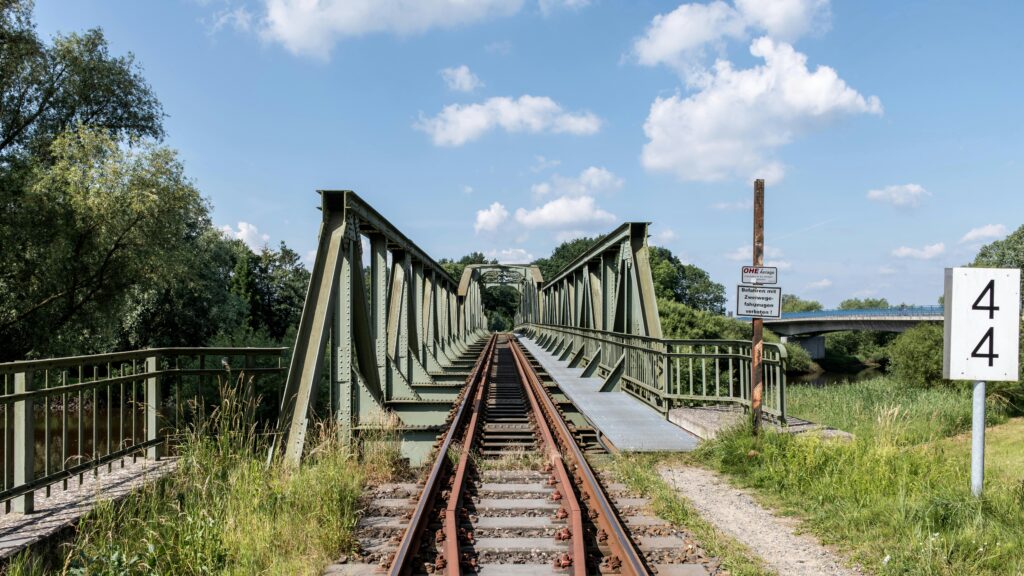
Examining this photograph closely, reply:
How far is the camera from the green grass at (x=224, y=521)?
4102 millimetres

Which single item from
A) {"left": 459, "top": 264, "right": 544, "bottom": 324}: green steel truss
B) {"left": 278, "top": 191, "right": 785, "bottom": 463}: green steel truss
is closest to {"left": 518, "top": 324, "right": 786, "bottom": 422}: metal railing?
{"left": 278, "top": 191, "right": 785, "bottom": 463}: green steel truss

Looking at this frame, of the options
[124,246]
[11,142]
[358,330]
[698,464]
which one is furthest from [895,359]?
[11,142]

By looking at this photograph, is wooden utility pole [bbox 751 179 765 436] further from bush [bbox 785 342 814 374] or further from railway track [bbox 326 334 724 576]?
bush [bbox 785 342 814 374]

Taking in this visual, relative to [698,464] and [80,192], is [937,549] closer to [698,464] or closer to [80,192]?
[698,464]

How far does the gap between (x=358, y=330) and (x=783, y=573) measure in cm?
588

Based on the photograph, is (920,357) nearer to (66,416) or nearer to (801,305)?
(66,416)

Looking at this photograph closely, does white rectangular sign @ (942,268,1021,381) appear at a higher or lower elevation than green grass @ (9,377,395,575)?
higher

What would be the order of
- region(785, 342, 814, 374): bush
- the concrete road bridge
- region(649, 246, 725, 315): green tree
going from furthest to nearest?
region(649, 246, 725, 315): green tree < region(785, 342, 814, 374): bush < the concrete road bridge

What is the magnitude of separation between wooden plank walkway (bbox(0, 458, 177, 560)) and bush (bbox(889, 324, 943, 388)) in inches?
975

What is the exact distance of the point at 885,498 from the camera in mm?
5262

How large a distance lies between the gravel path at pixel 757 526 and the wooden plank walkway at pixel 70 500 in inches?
187

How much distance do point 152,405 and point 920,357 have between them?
25.0 metres

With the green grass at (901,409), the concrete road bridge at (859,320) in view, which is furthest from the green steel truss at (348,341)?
the concrete road bridge at (859,320)

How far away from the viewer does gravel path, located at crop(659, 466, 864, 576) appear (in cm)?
438
